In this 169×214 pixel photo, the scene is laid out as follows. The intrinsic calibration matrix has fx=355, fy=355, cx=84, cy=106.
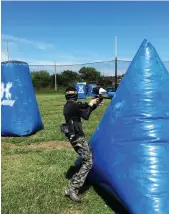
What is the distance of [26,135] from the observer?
8.19 metres

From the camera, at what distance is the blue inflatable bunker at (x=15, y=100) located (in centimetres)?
798

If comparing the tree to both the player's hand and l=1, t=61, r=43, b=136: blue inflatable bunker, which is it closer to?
l=1, t=61, r=43, b=136: blue inflatable bunker

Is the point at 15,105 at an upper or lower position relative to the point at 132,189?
upper

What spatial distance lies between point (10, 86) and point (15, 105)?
0.45 meters

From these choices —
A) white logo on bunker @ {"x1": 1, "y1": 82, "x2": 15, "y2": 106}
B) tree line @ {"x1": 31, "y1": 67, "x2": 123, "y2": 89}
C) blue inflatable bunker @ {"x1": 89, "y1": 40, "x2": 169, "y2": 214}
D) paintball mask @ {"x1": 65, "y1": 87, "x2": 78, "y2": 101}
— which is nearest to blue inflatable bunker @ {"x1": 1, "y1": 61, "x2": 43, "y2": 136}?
white logo on bunker @ {"x1": 1, "y1": 82, "x2": 15, "y2": 106}

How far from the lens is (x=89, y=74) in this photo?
122 feet

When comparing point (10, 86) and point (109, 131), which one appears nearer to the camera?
point (109, 131)

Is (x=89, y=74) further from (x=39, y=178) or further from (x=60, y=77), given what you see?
(x=39, y=178)

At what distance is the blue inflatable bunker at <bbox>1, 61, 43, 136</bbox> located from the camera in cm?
798

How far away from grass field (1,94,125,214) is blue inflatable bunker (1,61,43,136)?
0.30 m

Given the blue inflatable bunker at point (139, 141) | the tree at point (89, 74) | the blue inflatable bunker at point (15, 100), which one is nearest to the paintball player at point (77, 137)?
the blue inflatable bunker at point (139, 141)

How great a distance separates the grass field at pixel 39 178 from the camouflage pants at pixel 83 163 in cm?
21

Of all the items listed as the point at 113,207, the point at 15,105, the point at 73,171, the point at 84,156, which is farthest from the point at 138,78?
the point at 15,105

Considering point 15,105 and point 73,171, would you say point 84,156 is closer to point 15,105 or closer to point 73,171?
point 73,171
